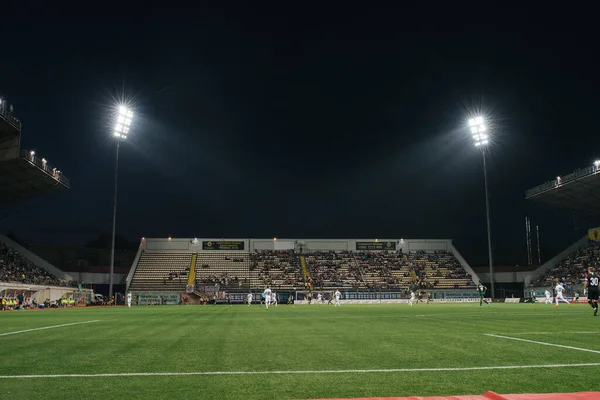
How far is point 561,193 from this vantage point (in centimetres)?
5281

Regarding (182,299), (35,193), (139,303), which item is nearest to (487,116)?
(182,299)

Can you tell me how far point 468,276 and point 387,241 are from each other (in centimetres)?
1424

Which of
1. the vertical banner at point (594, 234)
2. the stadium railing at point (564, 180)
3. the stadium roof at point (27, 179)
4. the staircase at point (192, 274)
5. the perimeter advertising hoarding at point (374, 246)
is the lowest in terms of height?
the staircase at point (192, 274)

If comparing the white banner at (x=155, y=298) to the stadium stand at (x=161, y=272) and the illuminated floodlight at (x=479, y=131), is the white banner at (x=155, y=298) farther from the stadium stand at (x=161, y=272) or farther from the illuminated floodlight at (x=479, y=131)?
the illuminated floodlight at (x=479, y=131)

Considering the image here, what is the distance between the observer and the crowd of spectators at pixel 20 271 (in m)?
42.5

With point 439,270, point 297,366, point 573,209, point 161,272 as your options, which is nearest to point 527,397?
point 297,366

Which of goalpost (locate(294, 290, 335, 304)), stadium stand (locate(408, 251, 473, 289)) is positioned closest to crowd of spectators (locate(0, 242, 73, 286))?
goalpost (locate(294, 290, 335, 304))

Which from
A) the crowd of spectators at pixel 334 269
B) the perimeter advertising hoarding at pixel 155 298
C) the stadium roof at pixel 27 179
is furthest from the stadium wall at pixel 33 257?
the crowd of spectators at pixel 334 269

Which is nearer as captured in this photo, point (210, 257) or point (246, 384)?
point (246, 384)

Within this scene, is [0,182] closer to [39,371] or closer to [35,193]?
[35,193]

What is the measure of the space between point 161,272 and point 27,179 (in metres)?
26.6

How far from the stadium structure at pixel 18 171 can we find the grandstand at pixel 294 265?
18.5 m

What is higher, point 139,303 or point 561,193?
point 561,193

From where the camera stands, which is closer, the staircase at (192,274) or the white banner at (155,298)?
the white banner at (155,298)
